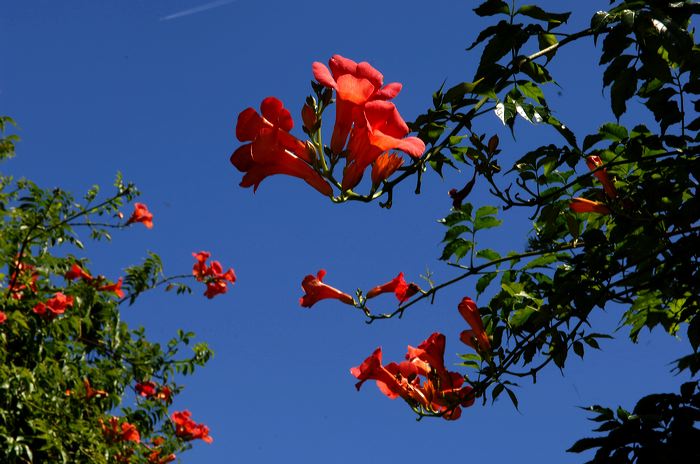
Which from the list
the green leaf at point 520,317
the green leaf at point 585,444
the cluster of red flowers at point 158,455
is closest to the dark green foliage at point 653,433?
A: the green leaf at point 585,444

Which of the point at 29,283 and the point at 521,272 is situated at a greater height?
the point at 29,283

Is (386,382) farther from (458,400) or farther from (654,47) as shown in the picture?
(654,47)

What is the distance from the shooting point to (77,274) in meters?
6.59

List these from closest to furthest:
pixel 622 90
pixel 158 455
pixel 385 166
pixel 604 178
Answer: pixel 385 166
pixel 622 90
pixel 604 178
pixel 158 455

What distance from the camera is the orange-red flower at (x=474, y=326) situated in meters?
2.60

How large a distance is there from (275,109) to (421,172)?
422 millimetres

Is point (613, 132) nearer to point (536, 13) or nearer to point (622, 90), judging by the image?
point (622, 90)

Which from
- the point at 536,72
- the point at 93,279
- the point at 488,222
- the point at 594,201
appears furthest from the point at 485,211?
the point at 93,279

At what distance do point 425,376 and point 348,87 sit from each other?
4.51 feet

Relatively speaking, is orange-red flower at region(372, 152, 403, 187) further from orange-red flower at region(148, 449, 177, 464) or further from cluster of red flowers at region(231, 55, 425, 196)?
orange-red flower at region(148, 449, 177, 464)

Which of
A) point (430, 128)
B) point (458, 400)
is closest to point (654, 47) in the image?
point (430, 128)

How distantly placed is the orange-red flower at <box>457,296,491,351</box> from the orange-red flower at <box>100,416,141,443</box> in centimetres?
446

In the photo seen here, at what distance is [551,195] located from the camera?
2422 millimetres

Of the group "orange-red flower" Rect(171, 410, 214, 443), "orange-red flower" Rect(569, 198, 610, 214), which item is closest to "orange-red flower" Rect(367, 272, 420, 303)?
"orange-red flower" Rect(569, 198, 610, 214)
